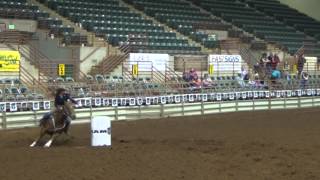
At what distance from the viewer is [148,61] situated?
28.7m

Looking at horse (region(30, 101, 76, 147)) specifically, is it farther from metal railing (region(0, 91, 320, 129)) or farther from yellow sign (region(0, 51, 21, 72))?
yellow sign (region(0, 51, 21, 72))

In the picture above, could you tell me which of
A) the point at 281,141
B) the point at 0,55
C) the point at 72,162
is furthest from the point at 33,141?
the point at 0,55

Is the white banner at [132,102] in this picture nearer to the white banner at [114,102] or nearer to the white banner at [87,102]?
the white banner at [114,102]

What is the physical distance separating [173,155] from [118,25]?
75.4 feet

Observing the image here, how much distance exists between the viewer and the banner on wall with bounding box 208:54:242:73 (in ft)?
108

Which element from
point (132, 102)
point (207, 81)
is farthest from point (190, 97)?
point (132, 102)

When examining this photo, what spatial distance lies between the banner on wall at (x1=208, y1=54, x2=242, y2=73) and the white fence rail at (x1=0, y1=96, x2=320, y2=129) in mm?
3991

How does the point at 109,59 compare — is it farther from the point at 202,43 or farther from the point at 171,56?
the point at 202,43

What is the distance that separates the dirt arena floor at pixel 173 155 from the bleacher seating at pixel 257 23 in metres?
25.3

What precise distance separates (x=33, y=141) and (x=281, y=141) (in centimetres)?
637

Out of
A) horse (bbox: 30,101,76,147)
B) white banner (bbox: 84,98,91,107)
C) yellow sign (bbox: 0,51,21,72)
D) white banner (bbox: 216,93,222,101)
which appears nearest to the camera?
horse (bbox: 30,101,76,147)

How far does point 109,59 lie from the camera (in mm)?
28922

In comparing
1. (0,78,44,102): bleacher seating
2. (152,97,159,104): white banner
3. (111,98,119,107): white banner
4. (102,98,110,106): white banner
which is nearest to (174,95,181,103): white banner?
(152,97,159,104): white banner

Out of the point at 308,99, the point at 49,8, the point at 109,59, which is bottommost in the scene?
the point at 308,99
